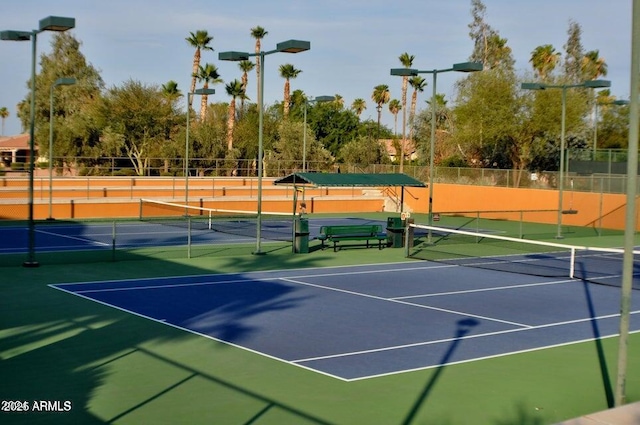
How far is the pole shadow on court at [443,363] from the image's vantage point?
12.0 m

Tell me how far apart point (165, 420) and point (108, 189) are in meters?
39.0

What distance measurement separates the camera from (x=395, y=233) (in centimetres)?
3366

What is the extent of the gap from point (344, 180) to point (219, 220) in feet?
37.9

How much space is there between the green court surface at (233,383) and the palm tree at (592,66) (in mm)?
Result: 74850

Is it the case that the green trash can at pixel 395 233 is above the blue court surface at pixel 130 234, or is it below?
above

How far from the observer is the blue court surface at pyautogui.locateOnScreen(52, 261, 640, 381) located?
623 inches

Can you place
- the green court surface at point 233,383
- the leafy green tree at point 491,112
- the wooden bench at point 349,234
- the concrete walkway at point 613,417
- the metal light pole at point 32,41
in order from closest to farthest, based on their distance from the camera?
the concrete walkway at point 613,417 → the green court surface at point 233,383 → the metal light pole at point 32,41 → the wooden bench at point 349,234 → the leafy green tree at point 491,112

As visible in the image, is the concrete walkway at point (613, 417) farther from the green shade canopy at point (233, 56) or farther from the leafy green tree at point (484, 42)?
the leafy green tree at point (484, 42)

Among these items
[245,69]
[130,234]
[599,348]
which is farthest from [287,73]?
[599,348]

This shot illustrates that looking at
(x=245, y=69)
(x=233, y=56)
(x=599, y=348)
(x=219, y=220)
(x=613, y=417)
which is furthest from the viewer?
(x=245, y=69)

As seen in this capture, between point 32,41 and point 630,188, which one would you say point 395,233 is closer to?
point 32,41

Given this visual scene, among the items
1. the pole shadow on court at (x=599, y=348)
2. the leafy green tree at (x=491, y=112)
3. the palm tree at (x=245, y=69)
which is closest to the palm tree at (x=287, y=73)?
the palm tree at (x=245, y=69)

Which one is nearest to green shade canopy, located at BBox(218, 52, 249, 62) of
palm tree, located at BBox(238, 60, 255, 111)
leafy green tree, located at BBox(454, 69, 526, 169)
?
leafy green tree, located at BBox(454, 69, 526, 169)

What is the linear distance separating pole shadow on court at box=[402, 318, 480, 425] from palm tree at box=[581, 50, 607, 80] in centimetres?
7133
